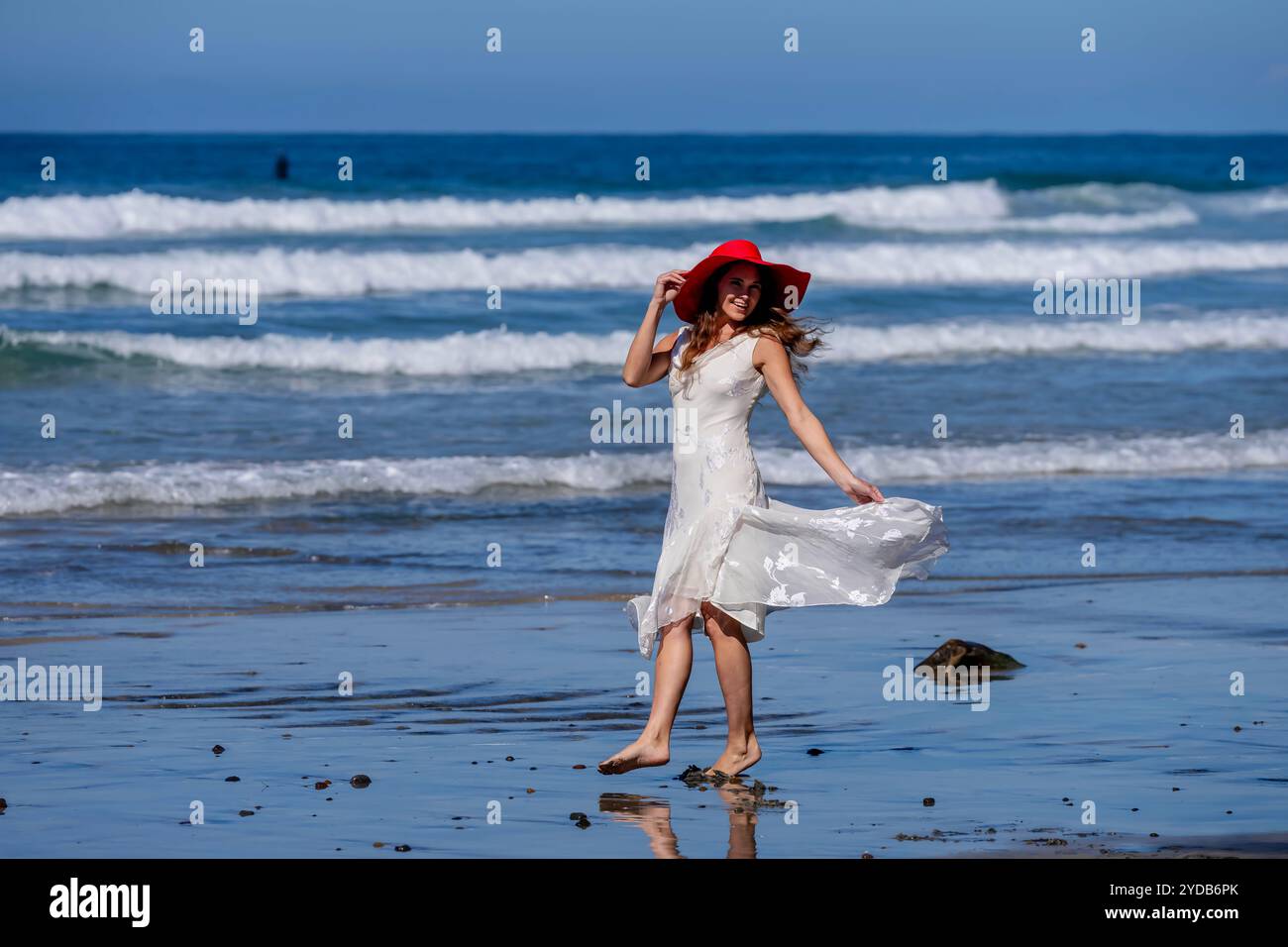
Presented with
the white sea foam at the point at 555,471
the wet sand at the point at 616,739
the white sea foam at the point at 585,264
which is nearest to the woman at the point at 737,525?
the wet sand at the point at 616,739

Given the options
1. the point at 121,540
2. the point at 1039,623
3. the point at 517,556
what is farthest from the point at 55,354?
the point at 1039,623

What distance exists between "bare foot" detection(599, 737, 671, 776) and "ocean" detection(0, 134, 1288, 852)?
959 millimetres

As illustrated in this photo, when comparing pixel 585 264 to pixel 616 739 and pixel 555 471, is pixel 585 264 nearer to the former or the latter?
pixel 555 471

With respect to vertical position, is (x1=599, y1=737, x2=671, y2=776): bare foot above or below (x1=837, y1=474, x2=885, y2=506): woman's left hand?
below

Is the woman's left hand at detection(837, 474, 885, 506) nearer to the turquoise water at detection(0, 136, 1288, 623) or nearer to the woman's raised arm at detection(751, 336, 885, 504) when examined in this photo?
the woman's raised arm at detection(751, 336, 885, 504)

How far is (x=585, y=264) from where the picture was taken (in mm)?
28062

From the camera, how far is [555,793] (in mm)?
5516

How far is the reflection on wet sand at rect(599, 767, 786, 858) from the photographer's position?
16.1 feet

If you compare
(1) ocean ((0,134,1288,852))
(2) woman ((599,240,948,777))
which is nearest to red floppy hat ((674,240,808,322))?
(2) woman ((599,240,948,777))

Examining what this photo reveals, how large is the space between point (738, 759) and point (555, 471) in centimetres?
744

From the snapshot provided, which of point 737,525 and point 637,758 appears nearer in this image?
point 637,758

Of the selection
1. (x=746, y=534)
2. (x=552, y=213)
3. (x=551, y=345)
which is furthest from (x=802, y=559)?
(x=552, y=213)
